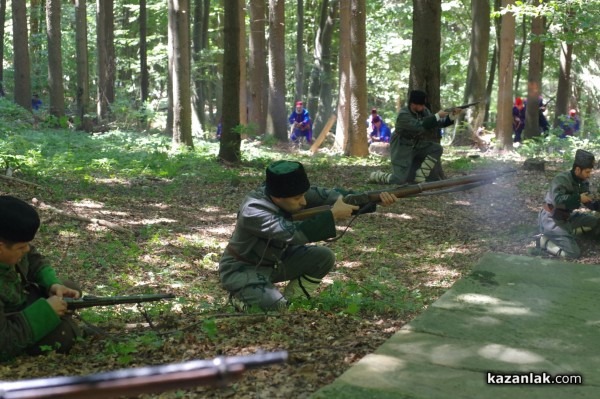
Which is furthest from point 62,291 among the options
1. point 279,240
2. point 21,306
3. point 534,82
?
point 534,82

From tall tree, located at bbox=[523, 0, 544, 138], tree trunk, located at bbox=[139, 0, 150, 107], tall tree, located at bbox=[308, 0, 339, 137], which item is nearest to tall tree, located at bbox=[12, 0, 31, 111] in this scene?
tree trunk, located at bbox=[139, 0, 150, 107]

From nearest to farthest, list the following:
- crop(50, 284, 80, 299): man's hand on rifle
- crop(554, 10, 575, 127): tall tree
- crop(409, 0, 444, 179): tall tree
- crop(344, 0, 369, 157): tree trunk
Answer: crop(50, 284, 80, 299): man's hand on rifle
crop(409, 0, 444, 179): tall tree
crop(344, 0, 369, 157): tree trunk
crop(554, 10, 575, 127): tall tree

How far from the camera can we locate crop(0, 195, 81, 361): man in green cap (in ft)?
15.8

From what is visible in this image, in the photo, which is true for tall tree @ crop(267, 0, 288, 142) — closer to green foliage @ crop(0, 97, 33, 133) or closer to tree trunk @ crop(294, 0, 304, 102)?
tree trunk @ crop(294, 0, 304, 102)

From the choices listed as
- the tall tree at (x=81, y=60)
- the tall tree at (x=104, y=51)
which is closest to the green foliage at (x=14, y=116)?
the tall tree at (x=81, y=60)

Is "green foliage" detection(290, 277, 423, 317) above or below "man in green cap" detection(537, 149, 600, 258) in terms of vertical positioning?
below

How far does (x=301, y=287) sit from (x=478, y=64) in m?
19.0

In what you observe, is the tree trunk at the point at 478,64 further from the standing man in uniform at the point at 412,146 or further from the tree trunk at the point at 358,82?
the standing man in uniform at the point at 412,146

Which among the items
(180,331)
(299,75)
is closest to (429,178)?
(180,331)

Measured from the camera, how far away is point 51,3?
80.2 feet

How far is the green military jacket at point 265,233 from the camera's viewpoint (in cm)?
635

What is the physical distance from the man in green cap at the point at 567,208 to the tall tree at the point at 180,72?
1259 cm

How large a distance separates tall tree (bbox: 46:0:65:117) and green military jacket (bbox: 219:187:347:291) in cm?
2043

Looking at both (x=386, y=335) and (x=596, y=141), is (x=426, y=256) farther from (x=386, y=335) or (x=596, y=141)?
(x=596, y=141)
